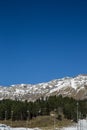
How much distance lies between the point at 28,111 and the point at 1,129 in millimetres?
84800

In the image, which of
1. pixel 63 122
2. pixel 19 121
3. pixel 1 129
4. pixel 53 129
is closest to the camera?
pixel 1 129

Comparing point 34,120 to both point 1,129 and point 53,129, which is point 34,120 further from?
point 1,129

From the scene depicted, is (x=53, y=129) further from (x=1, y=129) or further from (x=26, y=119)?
(x=26, y=119)

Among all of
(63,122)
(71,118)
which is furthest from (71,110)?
(63,122)

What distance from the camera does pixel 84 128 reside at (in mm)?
142875

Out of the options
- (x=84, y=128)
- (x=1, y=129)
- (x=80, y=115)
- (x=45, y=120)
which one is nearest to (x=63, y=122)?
(x=45, y=120)

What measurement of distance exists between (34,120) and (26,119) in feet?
35.1

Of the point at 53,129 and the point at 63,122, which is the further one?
the point at 63,122

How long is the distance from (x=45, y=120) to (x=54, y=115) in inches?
510

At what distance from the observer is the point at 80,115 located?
199 m

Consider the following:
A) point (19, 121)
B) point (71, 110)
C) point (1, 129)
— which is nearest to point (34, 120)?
point (19, 121)

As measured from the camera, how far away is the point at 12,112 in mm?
199500

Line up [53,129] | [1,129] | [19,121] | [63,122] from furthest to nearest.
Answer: [19,121] < [63,122] < [53,129] < [1,129]

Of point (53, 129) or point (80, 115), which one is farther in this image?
point (80, 115)
